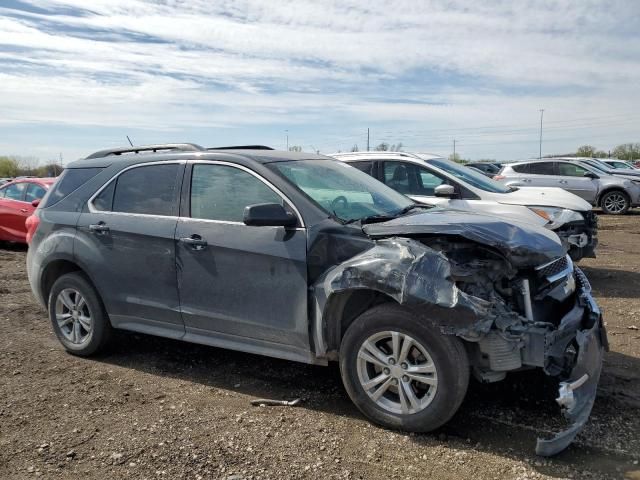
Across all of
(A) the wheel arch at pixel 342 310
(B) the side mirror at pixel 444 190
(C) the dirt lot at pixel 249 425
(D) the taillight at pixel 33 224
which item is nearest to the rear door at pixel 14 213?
(D) the taillight at pixel 33 224

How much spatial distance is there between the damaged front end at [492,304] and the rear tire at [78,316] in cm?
224

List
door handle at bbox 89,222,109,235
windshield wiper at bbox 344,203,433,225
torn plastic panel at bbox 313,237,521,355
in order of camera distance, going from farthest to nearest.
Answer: door handle at bbox 89,222,109,235, windshield wiper at bbox 344,203,433,225, torn plastic panel at bbox 313,237,521,355

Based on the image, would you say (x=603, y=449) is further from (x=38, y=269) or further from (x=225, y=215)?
(x=38, y=269)

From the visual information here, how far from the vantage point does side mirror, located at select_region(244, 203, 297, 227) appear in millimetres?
4020

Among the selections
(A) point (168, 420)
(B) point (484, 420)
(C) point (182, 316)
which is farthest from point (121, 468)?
(B) point (484, 420)

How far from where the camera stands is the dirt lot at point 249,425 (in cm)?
341

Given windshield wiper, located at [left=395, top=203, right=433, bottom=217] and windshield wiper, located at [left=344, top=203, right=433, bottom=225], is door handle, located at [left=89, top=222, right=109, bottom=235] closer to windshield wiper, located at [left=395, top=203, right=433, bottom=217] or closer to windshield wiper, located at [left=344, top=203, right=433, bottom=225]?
windshield wiper, located at [left=344, top=203, right=433, bottom=225]

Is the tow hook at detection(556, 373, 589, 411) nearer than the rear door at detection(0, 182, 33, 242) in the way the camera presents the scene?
Yes

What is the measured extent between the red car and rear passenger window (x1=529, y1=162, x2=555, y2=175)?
44.3ft

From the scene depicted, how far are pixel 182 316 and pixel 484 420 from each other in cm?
238

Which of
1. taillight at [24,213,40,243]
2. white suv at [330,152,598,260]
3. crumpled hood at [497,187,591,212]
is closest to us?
taillight at [24,213,40,243]

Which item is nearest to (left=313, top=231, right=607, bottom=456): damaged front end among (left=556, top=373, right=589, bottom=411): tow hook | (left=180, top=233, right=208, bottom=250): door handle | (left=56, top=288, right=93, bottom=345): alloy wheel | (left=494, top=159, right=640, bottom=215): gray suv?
(left=556, top=373, right=589, bottom=411): tow hook

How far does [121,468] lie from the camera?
11.4 feet

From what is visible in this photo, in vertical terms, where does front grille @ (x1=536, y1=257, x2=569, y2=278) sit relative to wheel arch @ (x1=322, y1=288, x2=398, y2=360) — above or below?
above
